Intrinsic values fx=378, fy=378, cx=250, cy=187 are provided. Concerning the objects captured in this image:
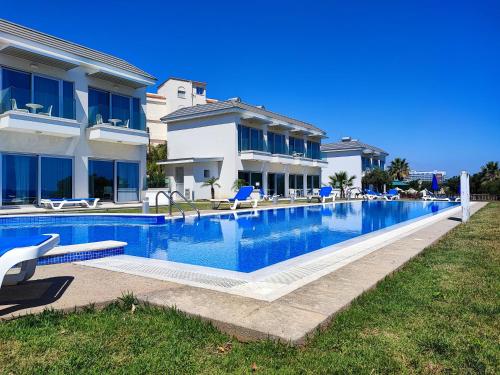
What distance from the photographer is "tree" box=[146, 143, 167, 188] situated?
27991 millimetres

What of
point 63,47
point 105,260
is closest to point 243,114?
point 63,47

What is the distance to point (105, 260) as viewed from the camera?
237 inches

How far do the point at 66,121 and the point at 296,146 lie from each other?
22.0 m

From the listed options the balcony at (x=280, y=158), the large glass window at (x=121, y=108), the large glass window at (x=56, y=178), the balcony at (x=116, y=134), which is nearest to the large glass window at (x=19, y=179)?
the large glass window at (x=56, y=178)

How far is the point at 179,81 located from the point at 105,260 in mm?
46799

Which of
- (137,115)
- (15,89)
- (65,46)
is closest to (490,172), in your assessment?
(137,115)

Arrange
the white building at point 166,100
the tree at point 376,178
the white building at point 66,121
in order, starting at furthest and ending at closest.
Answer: the white building at point 166,100, the tree at point 376,178, the white building at point 66,121

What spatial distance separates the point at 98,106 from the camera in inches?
791

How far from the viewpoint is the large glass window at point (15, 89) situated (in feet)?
53.7

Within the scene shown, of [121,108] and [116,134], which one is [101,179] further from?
[121,108]

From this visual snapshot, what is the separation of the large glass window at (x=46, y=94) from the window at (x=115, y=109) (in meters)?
2.03

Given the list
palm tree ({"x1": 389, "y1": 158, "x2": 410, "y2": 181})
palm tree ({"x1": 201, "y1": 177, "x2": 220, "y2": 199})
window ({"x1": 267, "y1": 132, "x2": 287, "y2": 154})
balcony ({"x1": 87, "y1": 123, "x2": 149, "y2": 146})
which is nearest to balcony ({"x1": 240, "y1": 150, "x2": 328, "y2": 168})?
window ({"x1": 267, "y1": 132, "x2": 287, "y2": 154})

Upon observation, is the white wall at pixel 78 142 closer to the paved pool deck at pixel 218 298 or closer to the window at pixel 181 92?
the paved pool deck at pixel 218 298

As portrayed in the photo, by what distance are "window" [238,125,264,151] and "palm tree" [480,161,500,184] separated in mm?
26509
